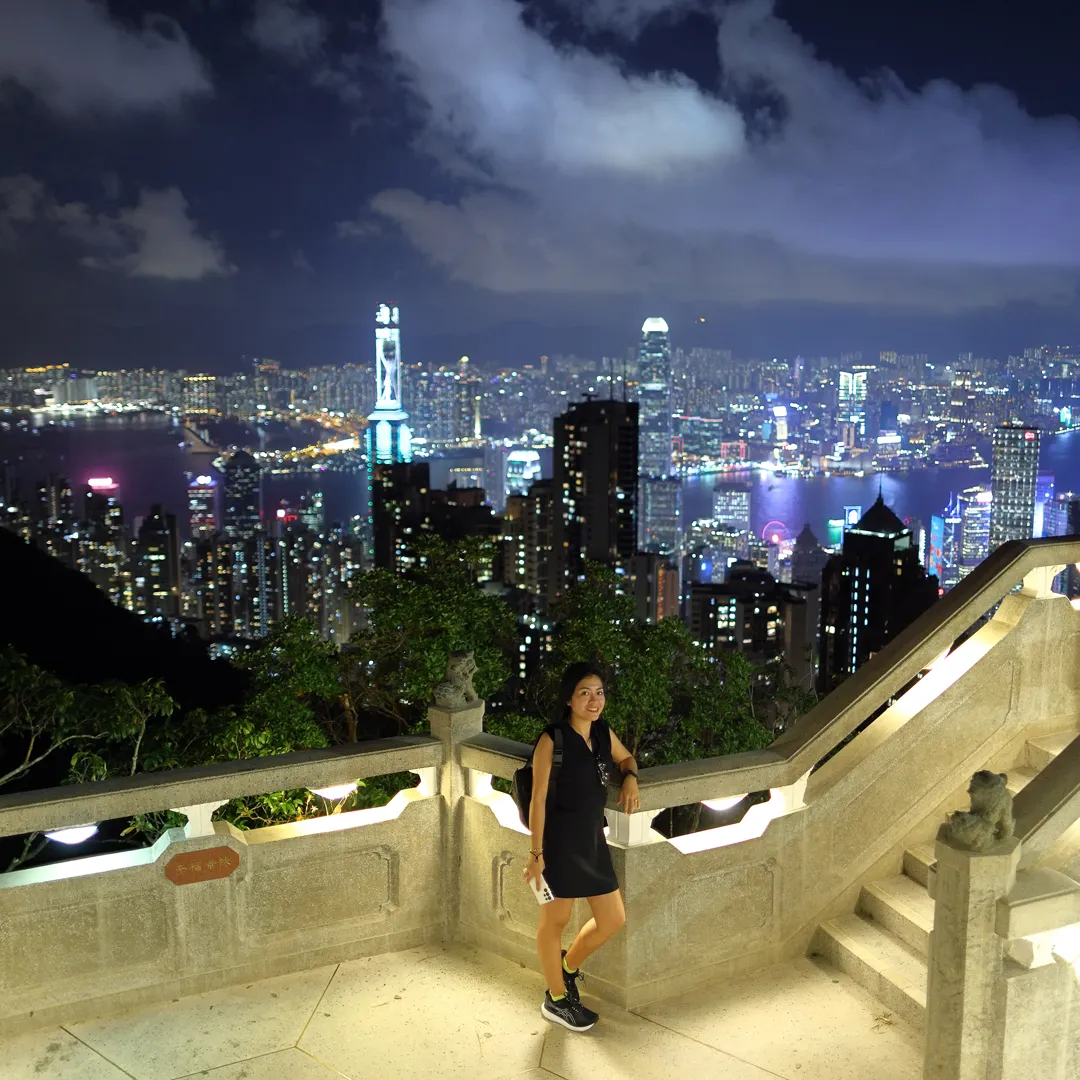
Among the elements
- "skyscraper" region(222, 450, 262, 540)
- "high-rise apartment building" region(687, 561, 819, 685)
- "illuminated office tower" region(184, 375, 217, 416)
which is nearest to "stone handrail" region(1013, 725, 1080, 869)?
"high-rise apartment building" region(687, 561, 819, 685)

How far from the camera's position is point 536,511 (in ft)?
236

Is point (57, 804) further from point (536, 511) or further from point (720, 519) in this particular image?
point (720, 519)

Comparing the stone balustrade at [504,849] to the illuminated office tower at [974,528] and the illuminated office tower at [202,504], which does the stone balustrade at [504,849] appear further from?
the illuminated office tower at [202,504]

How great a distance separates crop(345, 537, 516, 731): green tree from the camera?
5684 mm

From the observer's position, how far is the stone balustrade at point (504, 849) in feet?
13.1

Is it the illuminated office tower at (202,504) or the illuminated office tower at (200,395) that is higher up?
the illuminated office tower at (200,395)

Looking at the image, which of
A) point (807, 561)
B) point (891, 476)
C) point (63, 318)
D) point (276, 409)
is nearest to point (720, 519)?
point (891, 476)

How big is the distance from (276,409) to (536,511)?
5493 cm

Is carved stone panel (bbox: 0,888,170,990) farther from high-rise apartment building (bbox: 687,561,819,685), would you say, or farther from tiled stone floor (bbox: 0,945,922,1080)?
high-rise apartment building (bbox: 687,561,819,685)

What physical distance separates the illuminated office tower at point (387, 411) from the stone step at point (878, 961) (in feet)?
238

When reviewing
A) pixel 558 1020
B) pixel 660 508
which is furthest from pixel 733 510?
pixel 558 1020

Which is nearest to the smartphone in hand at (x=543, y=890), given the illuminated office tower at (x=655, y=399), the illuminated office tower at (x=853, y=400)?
the illuminated office tower at (x=655, y=399)

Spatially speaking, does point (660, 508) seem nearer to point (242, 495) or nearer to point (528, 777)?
point (242, 495)

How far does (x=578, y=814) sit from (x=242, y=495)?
8690cm
